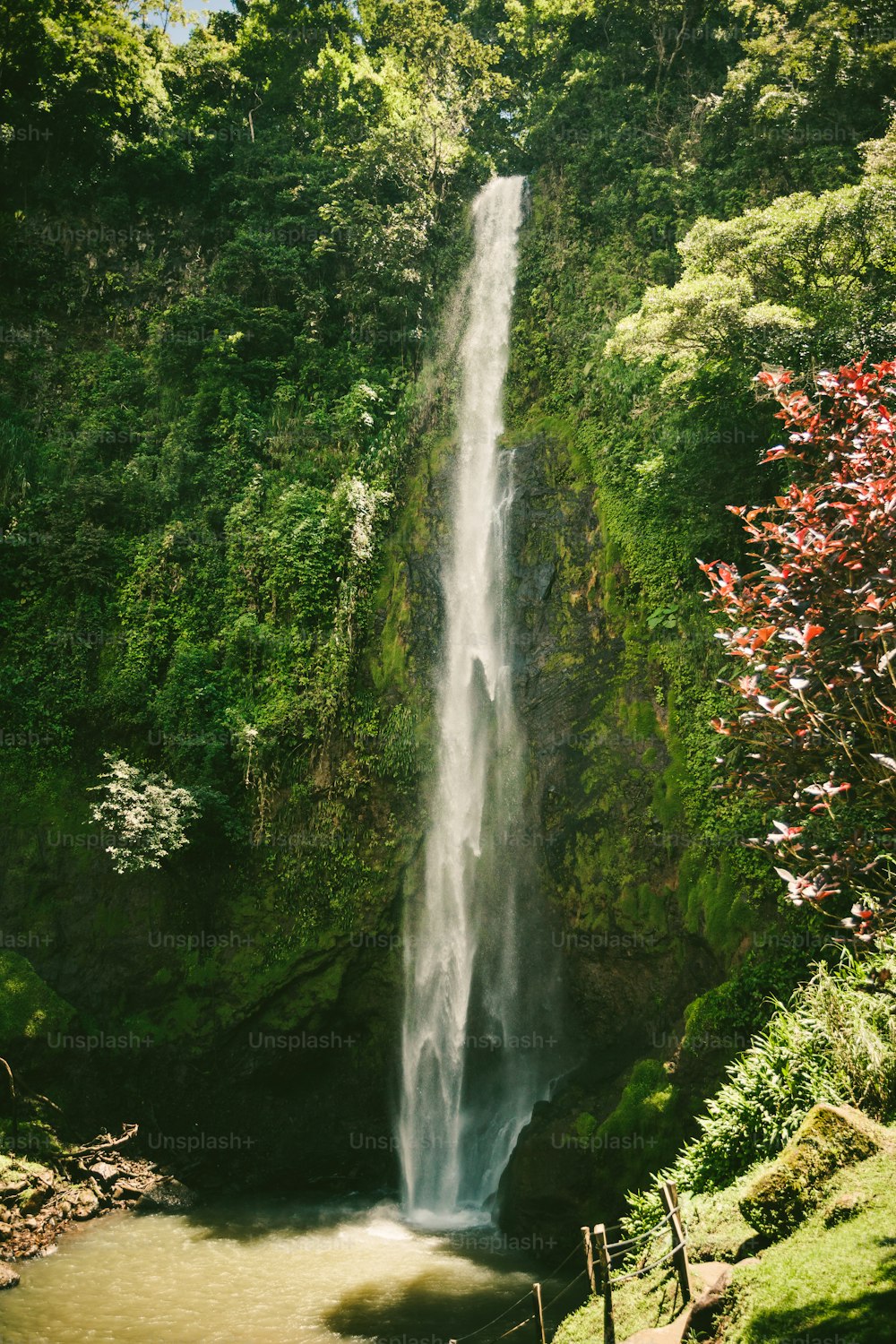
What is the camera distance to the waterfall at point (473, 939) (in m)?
12.9

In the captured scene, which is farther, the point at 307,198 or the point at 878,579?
the point at 307,198

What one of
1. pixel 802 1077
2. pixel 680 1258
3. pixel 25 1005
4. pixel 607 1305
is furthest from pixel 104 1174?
pixel 802 1077

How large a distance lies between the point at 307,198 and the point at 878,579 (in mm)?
22232

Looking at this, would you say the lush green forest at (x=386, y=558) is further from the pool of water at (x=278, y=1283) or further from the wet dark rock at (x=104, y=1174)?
the pool of water at (x=278, y=1283)

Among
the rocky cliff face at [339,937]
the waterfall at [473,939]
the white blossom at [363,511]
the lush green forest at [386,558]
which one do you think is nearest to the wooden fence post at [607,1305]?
the lush green forest at [386,558]

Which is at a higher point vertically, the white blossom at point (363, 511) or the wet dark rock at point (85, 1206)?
the white blossom at point (363, 511)

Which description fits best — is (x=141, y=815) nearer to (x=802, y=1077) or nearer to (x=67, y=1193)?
(x=67, y=1193)

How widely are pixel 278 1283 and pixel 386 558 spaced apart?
1180 centimetres

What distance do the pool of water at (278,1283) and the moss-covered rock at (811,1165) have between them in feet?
13.8

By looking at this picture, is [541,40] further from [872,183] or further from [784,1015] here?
[784,1015]

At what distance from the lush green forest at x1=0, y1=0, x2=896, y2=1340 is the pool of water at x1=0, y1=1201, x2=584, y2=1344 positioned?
110 centimetres

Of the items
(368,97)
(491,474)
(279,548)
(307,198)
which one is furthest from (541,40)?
(279,548)

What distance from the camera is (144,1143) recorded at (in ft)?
43.3

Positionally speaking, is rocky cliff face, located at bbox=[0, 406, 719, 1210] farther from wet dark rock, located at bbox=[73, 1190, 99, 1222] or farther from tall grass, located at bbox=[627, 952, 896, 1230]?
tall grass, located at bbox=[627, 952, 896, 1230]
